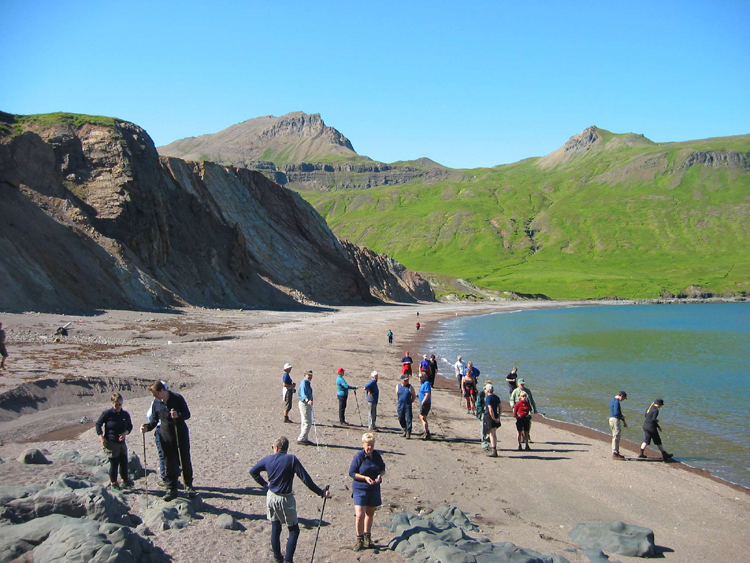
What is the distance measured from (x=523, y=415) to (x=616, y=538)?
542 cm

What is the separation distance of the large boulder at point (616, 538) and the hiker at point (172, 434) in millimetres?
6178

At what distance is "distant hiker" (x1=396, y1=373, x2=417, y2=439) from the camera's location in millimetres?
13766

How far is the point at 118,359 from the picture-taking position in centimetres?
1917

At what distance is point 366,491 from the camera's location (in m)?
7.37

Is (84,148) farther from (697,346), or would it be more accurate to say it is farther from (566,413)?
(697,346)

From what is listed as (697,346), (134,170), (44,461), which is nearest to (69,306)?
(134,170)

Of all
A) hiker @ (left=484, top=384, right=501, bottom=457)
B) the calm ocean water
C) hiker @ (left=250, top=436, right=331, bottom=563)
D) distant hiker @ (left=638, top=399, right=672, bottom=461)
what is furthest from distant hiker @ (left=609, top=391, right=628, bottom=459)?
hiker @ (left=250, top=436, right=331, bottom=563)

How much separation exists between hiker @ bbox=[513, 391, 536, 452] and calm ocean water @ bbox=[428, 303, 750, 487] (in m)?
4.13

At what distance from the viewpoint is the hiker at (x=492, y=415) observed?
13211 mm

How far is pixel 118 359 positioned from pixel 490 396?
13329 mm

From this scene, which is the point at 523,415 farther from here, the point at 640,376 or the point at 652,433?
the point at 640,376

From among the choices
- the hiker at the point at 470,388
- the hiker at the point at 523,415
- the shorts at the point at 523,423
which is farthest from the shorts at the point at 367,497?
the hiker at the point at 470,388

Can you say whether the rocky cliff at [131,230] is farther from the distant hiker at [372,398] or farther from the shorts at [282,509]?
the shorts at [282,509]

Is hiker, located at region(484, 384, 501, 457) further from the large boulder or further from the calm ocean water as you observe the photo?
the calm ocean water
